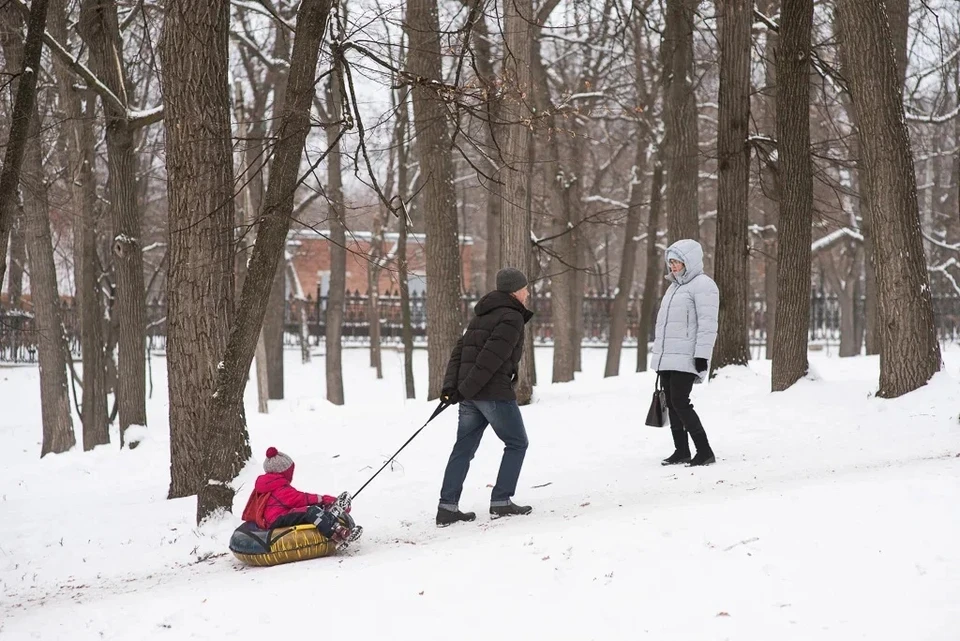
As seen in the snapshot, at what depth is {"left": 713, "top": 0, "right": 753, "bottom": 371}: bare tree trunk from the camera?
11656 millimetres

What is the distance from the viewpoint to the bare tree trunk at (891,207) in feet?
30.6

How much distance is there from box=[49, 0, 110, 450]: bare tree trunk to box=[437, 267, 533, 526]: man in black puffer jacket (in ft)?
29.0

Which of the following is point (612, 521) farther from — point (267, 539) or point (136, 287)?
point (136, 287)

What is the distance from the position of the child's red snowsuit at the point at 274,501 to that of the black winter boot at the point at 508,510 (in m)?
1.34

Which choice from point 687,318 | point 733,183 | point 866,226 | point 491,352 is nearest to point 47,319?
point 733,183

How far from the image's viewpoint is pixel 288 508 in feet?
19.9

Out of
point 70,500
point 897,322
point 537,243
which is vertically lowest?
point 70,500

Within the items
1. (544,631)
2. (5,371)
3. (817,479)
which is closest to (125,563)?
(544,631)

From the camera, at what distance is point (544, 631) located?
4453mm

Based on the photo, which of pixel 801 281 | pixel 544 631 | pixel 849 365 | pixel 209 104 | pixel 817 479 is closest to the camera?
pixel 544 631

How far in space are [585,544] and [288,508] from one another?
1.95 meters

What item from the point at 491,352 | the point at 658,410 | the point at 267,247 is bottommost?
the point at 658,410

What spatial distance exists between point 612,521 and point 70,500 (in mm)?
6073

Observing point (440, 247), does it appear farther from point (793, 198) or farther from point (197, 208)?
point (197, 208)
